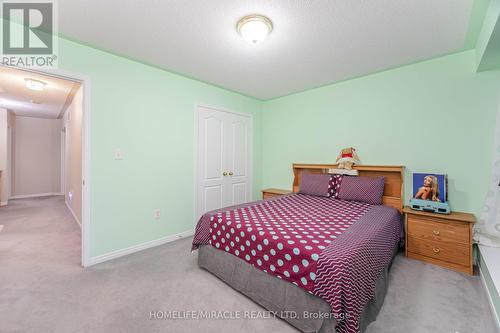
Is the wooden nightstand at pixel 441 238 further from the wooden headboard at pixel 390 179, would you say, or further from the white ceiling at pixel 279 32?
the white ceiling at pixel 279 32

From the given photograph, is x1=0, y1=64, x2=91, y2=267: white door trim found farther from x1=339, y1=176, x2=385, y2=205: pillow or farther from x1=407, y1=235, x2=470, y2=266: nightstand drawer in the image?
x1=407, y1=235, x2=470, y2=266: nightstand drawer

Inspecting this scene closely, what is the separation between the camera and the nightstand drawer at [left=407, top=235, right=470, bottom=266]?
2127 mm

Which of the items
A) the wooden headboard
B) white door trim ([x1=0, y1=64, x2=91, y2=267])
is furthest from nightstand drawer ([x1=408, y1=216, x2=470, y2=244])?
white door trim ([x1=0, y1=64, x2=91, y2=267])

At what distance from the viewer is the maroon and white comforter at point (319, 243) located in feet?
4.09

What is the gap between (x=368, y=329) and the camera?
144 cm

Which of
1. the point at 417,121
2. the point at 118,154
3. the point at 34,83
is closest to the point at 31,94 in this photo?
the point at 34,83

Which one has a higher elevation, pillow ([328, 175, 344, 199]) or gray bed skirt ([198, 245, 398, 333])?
pillow ([328, 175, 344, 199])

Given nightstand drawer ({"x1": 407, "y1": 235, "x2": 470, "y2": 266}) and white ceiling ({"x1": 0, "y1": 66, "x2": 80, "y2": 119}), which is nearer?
nightstand drawer ({"x1": 407, "y1": 235, "x2": 470, "y2": 266})

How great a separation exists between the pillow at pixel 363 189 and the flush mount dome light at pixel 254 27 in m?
2.13

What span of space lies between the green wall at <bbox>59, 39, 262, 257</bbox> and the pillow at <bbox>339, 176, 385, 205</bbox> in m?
2.22

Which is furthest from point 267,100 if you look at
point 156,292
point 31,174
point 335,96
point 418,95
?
point 31,174

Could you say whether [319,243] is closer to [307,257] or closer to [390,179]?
[307,257]

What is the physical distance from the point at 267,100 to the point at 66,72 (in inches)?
126

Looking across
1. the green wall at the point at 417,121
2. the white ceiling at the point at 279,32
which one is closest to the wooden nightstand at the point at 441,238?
the green wall at the point at 417,121
